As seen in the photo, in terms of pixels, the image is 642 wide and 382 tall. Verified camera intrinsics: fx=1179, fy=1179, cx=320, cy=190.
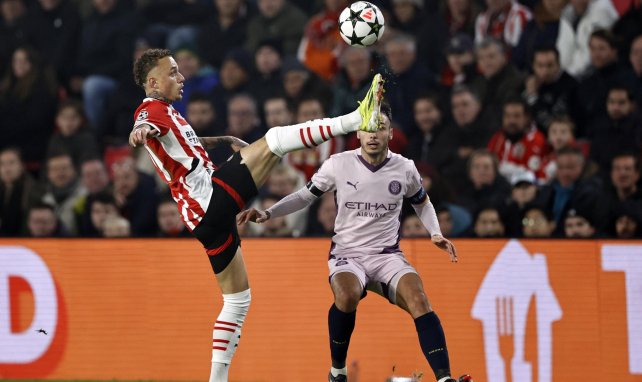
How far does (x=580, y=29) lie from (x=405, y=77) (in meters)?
1.70

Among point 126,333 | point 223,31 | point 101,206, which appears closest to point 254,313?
point 126,333

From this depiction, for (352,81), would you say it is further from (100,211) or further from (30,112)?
(30,112)

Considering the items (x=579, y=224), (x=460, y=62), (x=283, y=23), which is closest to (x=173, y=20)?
(x=283, y=23)

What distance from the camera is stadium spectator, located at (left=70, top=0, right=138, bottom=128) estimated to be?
1261 centimetres

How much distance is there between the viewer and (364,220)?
7609 mm

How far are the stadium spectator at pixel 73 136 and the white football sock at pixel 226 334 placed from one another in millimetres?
4985

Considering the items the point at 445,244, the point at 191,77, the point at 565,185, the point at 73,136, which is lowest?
the point at 445,244

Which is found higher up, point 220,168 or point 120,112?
point 120,112

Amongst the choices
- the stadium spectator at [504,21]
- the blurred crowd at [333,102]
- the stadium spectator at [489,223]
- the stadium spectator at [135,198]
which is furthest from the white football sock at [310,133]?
the stadium spectator at [504,21]

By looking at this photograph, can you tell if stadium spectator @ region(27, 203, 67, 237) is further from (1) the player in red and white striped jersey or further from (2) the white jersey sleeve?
(2) the white jersey sleeve

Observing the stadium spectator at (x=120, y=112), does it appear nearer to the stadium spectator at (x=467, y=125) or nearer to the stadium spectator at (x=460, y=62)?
the stadium spectator at (x=460, y=62)

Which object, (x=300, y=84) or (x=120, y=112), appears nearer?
(x=300, y=84)

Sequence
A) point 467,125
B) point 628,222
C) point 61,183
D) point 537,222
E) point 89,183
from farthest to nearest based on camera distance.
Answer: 1. point 61,183
2. point 89,183
3. point 467,125
4. point 537,222
5. point 628,222

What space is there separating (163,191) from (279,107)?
1.38 m
